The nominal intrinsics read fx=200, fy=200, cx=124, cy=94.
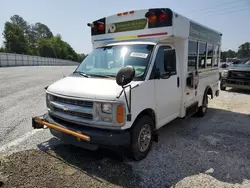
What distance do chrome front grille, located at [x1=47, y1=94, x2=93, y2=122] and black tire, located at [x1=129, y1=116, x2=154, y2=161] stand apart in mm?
762

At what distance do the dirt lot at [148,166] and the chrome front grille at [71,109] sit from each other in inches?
31.9

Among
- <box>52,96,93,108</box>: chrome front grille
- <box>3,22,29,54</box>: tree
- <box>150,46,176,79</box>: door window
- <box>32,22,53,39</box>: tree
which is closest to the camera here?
<box>52,96,93,108</box>: chrome front grille

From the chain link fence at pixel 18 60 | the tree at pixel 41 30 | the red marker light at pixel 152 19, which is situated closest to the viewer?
the red marker light at pixel 152 19

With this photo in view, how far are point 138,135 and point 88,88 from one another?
114 cm

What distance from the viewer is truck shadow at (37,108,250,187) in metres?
3.12

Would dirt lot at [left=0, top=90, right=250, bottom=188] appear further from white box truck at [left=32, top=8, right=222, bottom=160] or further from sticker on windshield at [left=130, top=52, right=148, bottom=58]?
sticker on windshield at [left=130, top=52, right=148, bottom=58]

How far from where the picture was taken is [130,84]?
125 inches

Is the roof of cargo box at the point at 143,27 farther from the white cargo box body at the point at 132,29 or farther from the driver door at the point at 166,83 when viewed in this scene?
the driver door at the point at 166,83

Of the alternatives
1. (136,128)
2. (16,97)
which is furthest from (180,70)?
(16,97)

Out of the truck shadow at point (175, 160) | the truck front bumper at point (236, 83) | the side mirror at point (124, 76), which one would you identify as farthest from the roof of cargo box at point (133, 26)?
the truck front bumper at point (236, 83)

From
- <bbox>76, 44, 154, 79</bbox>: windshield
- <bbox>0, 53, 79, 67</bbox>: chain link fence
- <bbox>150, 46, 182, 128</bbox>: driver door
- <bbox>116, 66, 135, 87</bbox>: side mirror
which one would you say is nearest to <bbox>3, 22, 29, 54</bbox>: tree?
<bbox>0, 53, 79, 67</bbox>: chain link fence

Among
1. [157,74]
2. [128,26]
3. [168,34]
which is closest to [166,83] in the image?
[157,74]

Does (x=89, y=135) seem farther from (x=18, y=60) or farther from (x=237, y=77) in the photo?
(x=18, y=60)

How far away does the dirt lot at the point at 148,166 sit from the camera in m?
2.98
